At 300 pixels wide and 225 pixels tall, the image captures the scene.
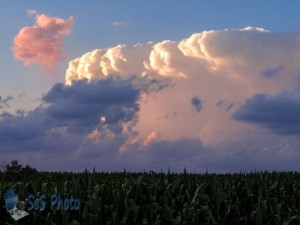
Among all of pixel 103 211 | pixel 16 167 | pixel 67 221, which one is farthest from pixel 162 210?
pixel 16 167

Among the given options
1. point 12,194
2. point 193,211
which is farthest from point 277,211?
point 12,194

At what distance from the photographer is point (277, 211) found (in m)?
11.8

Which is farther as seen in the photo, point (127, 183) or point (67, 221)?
point (127, 183)

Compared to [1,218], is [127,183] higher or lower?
higher

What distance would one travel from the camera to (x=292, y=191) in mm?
17469

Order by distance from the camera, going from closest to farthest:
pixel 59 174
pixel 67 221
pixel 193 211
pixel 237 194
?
pixel 67 221
pixel 193 211
pixel 237 194
pixel 59 174

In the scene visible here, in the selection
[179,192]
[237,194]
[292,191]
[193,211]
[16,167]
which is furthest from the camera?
[16,167]

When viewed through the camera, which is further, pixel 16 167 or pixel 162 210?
pixel 16 167

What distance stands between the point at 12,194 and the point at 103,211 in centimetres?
222

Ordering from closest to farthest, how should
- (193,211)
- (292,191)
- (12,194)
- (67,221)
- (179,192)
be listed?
1. (67,221)
2. (193,211)
3. (12,194)
4. (179,192)
5. (292,191)

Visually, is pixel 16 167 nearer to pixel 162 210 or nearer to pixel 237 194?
pixel 237 194

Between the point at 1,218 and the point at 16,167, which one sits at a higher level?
the point at 16,167

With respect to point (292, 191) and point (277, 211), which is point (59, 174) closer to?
point (292, 191)

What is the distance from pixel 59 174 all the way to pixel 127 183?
16257 millimetres
